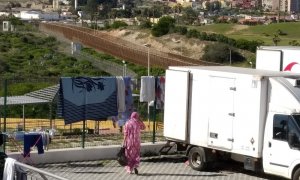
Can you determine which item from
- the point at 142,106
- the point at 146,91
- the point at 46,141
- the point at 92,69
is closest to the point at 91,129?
the point at 142,106

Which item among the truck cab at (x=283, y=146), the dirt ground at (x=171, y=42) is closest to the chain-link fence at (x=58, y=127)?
the truck cab at (x=283, y=146)

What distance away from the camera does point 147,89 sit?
17484 millimetres

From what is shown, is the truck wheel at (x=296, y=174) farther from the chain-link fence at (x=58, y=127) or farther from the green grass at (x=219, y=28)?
the green grass at (x=219, y=28)

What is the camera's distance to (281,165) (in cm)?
1409

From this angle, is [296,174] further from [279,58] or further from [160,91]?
[160,91]

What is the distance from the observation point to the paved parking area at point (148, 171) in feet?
50.2

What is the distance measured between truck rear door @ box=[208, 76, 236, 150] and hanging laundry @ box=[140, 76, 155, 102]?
7.70 ft

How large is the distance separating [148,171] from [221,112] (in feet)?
7.12

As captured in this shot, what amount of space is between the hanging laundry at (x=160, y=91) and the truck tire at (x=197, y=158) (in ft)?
6.58

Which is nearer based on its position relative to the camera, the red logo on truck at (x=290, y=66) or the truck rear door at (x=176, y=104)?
the truck rear door at (x=176, y=104)

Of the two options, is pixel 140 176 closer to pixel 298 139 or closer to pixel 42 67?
pixel 298 139

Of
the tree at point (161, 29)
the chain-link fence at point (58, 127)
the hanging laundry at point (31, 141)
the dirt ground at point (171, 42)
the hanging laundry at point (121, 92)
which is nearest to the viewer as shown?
the hanging laundry at point (31, 141)

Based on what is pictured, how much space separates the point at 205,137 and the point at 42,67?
43.4 meters

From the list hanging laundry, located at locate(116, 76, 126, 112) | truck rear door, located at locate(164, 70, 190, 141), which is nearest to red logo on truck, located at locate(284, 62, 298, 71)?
truck rear door, located at locate(164, 70, 190, 141)
